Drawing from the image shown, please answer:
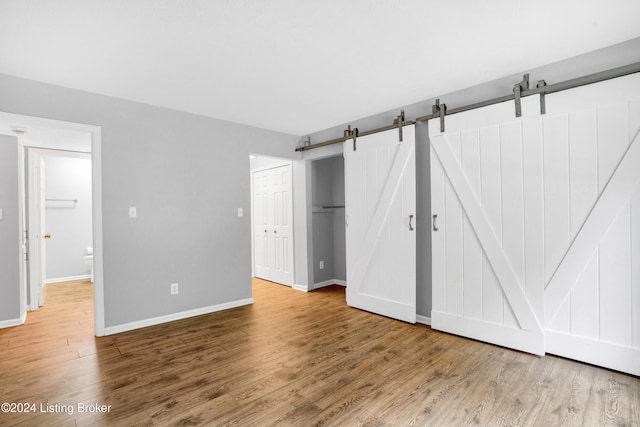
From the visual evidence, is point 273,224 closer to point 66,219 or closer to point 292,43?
point 292,43

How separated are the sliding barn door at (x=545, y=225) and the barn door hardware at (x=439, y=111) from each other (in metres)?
0.07

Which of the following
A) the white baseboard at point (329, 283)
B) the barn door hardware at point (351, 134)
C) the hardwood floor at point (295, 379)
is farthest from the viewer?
the white baseboard at point (329, 283)

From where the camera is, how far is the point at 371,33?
2156mm

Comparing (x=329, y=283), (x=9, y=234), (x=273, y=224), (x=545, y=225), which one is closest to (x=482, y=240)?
(x=545, y=225)

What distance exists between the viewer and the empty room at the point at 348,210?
1.98 meters

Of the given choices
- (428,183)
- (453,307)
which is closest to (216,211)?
(428,183)

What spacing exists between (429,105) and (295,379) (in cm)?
290

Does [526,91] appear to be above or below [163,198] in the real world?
above

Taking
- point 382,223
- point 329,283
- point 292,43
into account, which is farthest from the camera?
point 329,283

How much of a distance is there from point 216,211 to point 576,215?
3613mm

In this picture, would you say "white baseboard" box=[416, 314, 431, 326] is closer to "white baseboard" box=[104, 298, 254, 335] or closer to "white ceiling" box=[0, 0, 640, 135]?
"white baseboard" box=[104, 298, 254, 335]

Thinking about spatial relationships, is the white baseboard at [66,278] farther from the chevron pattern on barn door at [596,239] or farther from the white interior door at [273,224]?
the chevron pattern on barn door at [596,239]

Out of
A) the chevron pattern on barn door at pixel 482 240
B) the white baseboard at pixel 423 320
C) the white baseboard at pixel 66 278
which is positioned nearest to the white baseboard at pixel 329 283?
the white baseboard at pixel 423 320

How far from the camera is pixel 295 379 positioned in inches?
89.2
